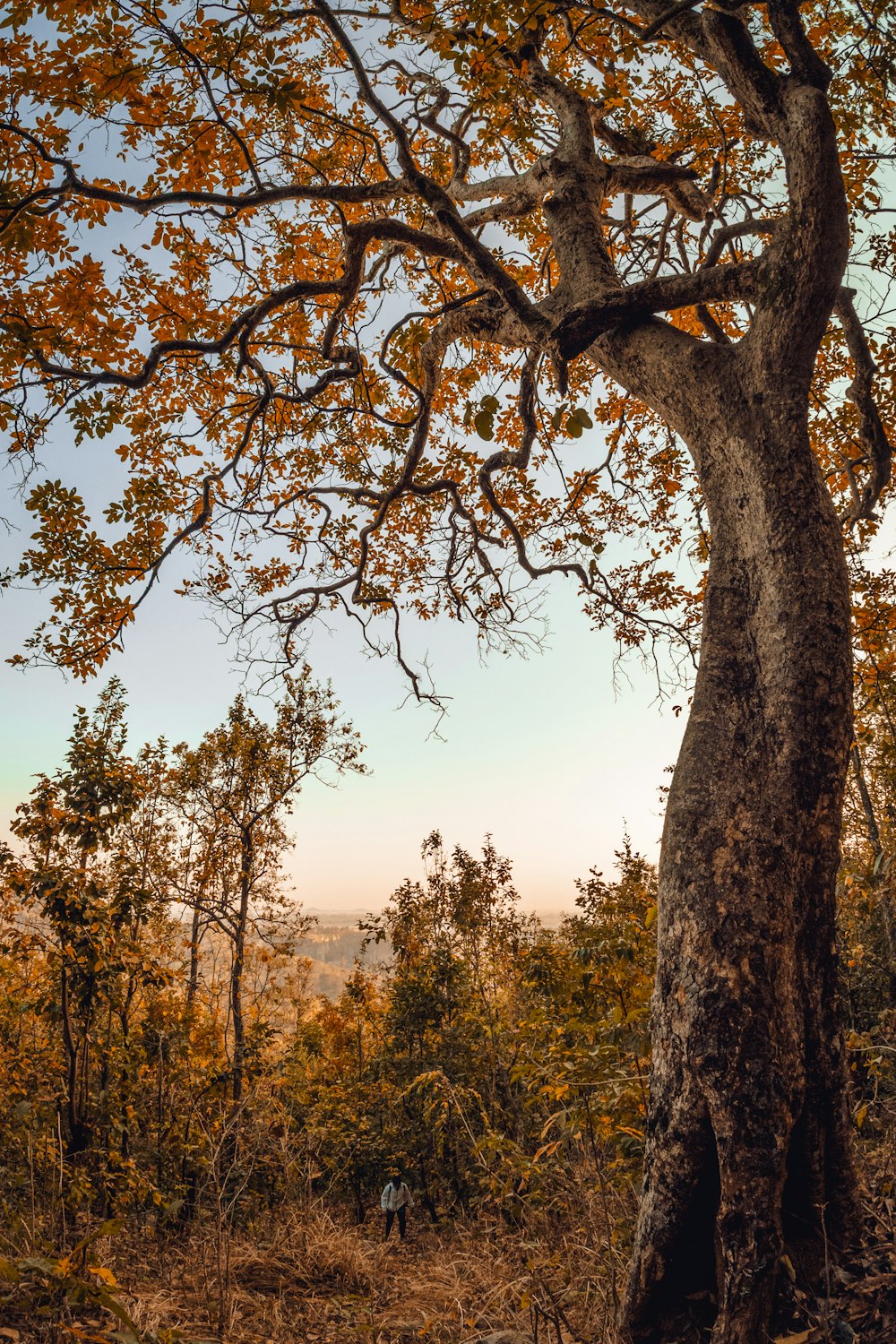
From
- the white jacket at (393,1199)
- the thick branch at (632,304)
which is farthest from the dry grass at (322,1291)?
the thick branch at (632,304)

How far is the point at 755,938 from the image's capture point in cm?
199

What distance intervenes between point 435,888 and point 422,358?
1107 cm

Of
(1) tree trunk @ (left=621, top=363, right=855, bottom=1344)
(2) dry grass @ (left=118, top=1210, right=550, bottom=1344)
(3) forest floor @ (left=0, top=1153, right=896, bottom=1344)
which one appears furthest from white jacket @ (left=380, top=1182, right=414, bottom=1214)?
(1) tree trunk @ (left=621, top=363, right=855, bottom=1344)

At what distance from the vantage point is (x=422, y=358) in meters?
4.39

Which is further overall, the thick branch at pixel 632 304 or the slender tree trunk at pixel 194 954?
the slender tree trunk at pixel 194 954

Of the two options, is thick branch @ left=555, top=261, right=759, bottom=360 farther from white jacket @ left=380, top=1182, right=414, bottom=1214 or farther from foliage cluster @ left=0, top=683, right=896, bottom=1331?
white jacket @ left=380, top=1182, right=414, bottom=1214

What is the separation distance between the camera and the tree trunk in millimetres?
1859

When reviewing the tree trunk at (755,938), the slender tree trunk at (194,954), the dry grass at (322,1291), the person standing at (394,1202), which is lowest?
the person standing at (394,1202)

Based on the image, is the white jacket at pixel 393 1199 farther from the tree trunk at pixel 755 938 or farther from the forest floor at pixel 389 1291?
the tree trunk at pixel 755 938

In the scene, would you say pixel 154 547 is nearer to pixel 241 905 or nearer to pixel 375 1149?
pixel 241 905

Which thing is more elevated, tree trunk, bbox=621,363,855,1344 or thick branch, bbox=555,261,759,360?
thick branch, bbox=555,261,759,360

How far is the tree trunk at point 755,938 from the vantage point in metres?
1.86

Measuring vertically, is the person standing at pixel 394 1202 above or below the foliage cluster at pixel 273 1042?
below

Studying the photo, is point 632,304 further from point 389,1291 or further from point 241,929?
point 241,929
